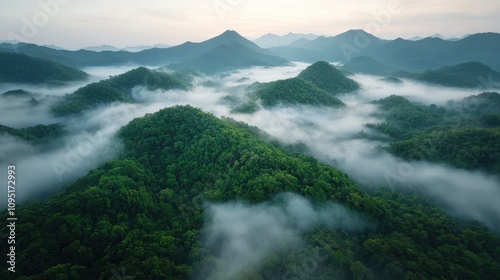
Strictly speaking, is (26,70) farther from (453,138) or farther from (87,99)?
(453,138)

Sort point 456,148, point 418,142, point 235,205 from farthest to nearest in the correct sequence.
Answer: point 418,142 → point 456,148 → point 235,205

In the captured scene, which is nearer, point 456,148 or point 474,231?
point 474,231

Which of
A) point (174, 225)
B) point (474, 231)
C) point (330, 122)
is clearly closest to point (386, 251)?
point (474, 231)

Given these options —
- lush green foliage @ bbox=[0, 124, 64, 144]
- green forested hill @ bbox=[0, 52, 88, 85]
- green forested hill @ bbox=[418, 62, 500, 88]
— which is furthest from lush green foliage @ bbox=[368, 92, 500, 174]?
green forested hill @ bbox=[0, 52, 88, 85]

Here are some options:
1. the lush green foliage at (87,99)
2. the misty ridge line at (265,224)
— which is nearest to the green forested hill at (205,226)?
the misty ridge line at (265,224)

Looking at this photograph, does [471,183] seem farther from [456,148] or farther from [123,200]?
[123,200]

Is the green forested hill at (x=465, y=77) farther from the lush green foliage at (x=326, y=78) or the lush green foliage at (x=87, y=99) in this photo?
the lush green foliage at (x=87, y=99)

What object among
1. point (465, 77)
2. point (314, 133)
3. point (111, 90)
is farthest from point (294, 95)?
point (465, 77)
